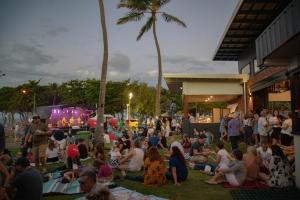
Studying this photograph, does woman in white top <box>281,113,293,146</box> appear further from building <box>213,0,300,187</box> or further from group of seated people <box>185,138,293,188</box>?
group of seated people <box>185,138,293,188</box>

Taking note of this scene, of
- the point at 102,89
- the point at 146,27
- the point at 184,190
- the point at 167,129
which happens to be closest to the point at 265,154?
the point at 184,190

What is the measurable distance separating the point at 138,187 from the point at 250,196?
9.63 feet

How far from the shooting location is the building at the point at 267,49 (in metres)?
6.86

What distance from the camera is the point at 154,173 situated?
342 inches

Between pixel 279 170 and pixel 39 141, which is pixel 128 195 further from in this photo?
pixel 39 141

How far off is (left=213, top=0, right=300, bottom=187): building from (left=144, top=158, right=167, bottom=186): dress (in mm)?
3539

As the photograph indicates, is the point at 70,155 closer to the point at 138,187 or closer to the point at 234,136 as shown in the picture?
the point at 138,187

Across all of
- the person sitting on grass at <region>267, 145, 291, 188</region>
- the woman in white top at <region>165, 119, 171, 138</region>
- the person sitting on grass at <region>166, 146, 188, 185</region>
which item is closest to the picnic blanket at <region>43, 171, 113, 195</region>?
the person sitting on grass at <region>166, 146, 188, 185</region>

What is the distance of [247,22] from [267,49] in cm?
1149

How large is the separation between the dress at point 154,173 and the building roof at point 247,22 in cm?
1043

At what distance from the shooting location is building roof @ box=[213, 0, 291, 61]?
1588 cm

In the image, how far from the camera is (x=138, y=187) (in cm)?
862

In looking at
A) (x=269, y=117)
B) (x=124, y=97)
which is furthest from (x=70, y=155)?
(x=124, y=97)

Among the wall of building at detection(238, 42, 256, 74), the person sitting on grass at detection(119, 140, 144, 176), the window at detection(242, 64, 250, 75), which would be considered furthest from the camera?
the window at detection(242, 64, 250, 75)
